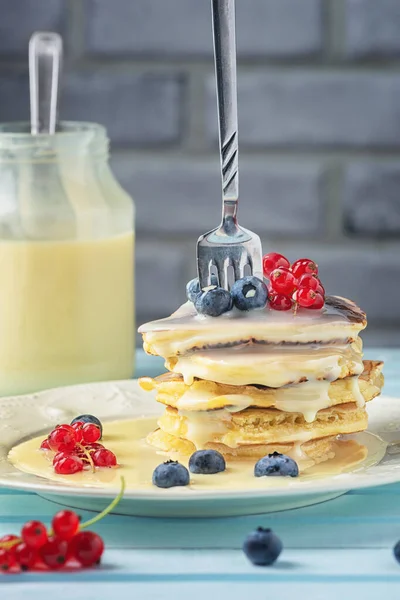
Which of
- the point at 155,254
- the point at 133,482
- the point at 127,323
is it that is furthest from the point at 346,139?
the point at 133,482

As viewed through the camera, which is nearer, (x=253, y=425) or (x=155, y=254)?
(x=253, y=425)

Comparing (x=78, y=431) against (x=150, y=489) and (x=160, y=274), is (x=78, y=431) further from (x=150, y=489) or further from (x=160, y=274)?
(x=160, y=274)

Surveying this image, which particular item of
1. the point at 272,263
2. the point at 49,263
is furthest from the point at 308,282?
the point at 49,263

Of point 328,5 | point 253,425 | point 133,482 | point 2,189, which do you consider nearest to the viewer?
point 133,482

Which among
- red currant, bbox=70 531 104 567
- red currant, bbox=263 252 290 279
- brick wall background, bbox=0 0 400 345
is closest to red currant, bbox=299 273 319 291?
red currant, bbox=263 252 290 279

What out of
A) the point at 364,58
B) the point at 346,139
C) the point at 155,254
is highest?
the point at 364,58

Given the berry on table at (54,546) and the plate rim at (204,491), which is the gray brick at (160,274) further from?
the berry on table at (54,546)

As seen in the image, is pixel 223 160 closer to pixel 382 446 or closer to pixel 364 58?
pixel 382 446
